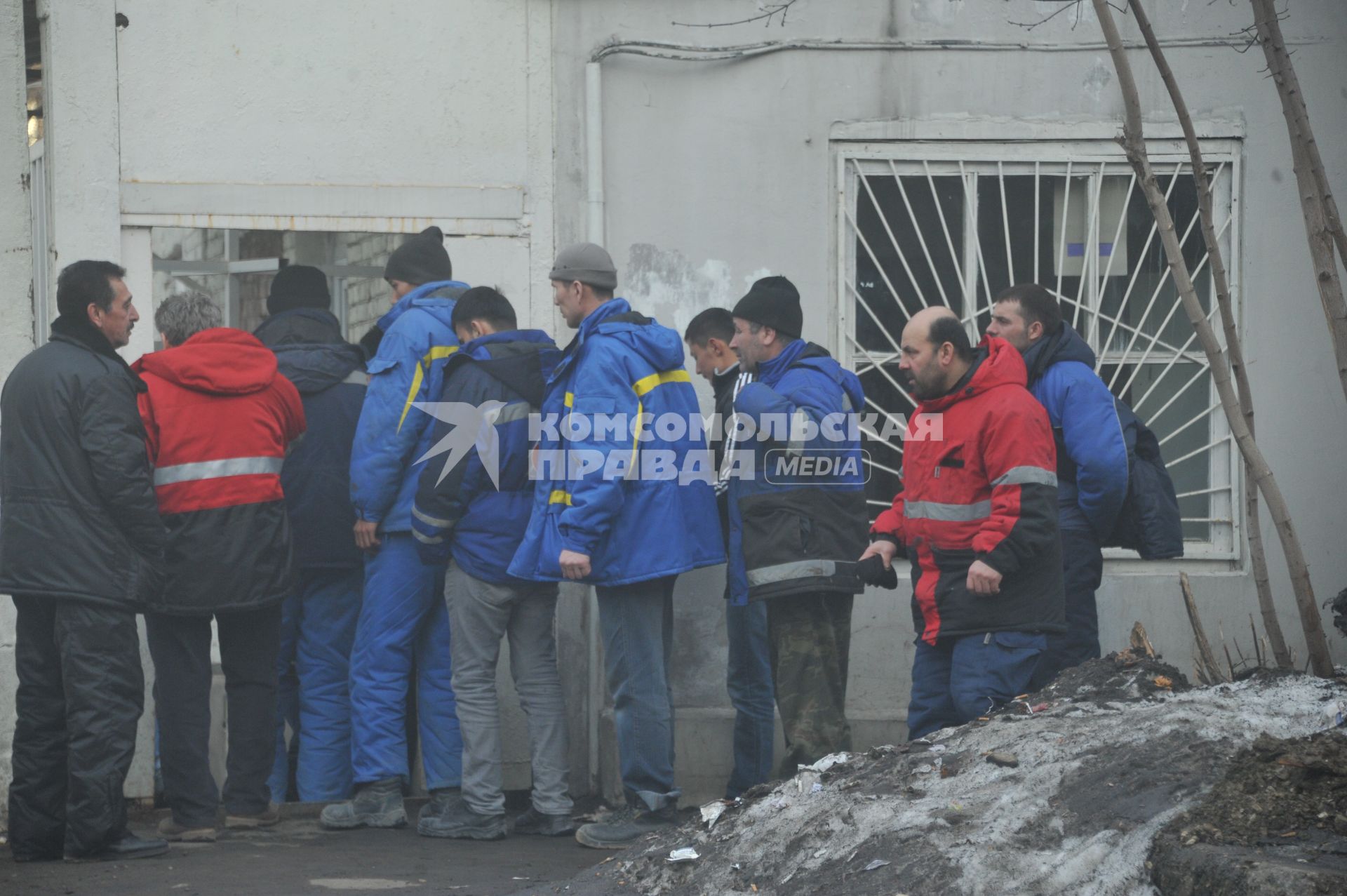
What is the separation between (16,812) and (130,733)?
0.47m

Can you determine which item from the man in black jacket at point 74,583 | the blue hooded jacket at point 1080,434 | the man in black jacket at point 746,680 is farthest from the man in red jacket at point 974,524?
the man in black jacket at point 74,583

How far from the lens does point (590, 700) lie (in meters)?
6.93

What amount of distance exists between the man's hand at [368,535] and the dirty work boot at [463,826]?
1.07 m

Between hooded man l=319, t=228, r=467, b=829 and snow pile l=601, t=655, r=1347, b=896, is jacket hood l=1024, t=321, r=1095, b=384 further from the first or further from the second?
hooded man l=319, t=228, r=467, b=829

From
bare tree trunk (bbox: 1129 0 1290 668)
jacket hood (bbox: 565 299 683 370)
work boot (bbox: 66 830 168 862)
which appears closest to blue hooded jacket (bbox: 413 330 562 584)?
jacket hood (bbox: 565 299 683 370)

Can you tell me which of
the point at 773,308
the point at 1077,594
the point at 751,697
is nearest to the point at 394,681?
the point at 751,697

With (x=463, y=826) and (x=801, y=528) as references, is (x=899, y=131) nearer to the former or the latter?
(x=801, y=528)

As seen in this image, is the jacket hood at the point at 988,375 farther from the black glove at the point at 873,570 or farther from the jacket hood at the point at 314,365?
the jacket hood at the point at 314,365

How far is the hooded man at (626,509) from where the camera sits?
5.66m

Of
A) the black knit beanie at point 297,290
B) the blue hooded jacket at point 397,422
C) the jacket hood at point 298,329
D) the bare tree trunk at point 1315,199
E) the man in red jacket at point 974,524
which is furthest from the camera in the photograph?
the black knit beanie at point 297,290

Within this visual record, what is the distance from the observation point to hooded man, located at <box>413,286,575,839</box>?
5898mm

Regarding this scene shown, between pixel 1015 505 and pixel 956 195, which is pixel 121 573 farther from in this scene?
pixel 956 195

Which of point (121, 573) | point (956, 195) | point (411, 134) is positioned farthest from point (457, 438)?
point (956, 195)

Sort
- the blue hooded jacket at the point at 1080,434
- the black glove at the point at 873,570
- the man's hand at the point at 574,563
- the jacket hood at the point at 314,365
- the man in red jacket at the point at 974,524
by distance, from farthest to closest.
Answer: the jacket hood at the point at 314,365 < the man's hand at the point at 574,563 < the blue hooded jacket at the point at 1080,434 < the black glove at the point at 873,570 < the man in red jacket at the point at 974,524
